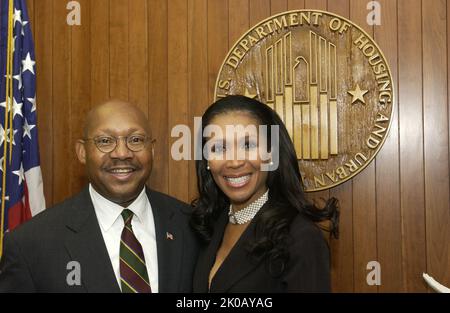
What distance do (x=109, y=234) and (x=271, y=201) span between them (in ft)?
2.21

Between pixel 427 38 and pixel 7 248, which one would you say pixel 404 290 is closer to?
pixel 427 38

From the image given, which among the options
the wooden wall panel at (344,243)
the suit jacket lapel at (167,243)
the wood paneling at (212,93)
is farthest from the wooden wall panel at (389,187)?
the suit jacket lapel at (167,243)

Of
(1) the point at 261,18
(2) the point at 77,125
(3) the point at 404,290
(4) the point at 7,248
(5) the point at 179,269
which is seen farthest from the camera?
(2) the point at 77,125

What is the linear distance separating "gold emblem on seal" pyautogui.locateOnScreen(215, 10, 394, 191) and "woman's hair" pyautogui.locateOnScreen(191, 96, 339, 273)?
2.59 ft

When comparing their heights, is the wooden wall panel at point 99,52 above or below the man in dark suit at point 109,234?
above

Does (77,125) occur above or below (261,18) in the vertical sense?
below

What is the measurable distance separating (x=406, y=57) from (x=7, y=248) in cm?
223

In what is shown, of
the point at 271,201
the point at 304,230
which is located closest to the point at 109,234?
the point at 271,201

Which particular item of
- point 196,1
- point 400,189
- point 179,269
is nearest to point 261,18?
point 196,1

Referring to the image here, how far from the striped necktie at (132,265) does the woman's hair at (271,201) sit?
30cm

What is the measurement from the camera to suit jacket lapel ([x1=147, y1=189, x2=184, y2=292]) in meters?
2.02

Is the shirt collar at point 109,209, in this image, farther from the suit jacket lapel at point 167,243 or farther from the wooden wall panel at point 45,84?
the wooden wall panel at point 45,84

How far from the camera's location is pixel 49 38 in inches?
125

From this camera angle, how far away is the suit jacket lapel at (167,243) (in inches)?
79.4
